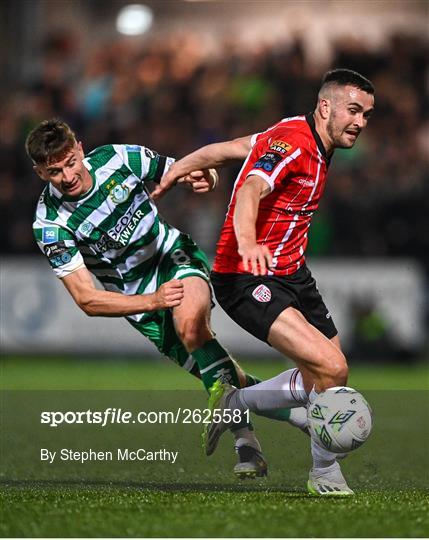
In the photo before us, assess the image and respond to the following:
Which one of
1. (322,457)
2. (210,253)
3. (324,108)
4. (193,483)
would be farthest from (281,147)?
(210,253)

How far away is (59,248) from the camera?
670 cm

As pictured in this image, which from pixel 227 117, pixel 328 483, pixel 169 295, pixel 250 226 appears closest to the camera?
pixel 250 226

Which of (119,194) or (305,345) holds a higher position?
(119,194)

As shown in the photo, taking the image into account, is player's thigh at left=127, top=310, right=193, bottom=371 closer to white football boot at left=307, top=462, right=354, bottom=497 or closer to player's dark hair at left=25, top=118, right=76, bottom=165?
player's dark hair at left=25, top=118, right=76, bottom=165

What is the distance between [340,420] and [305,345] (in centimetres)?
42

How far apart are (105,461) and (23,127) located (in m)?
9.57

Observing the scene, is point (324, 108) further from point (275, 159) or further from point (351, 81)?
point (275, 159)

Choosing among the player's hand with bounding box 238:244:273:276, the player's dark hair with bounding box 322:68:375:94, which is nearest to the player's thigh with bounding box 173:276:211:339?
the player's hand with bounding box 238:244:273:276

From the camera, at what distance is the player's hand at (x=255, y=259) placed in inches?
217

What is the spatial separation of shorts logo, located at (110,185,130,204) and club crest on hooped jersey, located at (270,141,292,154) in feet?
3.89

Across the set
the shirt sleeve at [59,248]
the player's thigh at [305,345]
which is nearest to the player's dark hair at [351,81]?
the player's thigh at [305,345]

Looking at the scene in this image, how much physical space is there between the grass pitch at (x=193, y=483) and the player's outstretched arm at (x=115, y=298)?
95 centimetres

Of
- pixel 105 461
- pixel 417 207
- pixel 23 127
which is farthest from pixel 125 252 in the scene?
pixel 23 127
